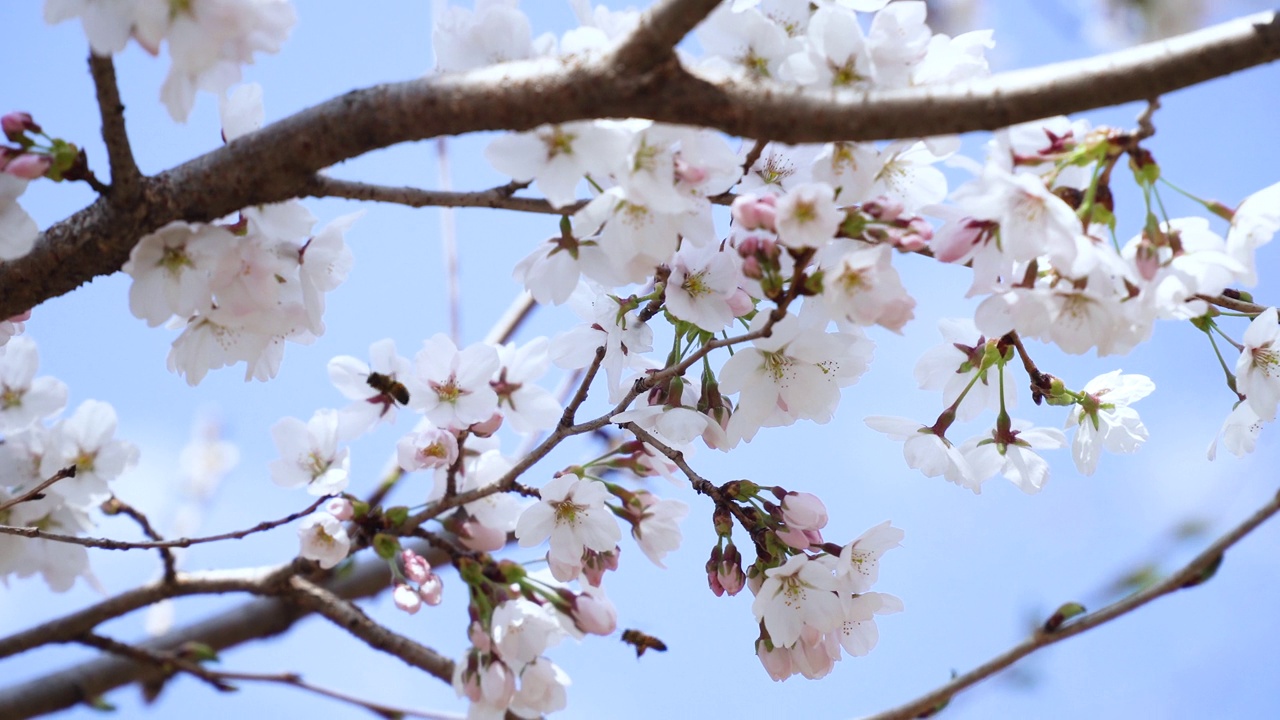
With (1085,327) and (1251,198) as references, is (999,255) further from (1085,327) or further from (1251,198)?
(1251,198)

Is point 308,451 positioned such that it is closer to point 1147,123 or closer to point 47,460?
point 47,460

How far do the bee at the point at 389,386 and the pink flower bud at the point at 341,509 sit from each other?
0.70 ft

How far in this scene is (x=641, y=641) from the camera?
1400 millimetres

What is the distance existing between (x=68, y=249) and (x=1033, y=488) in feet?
3.64

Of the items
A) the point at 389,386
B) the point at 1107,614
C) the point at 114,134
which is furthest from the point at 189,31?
the point at 1107,614

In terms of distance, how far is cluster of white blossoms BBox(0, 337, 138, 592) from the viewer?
61.1 inches

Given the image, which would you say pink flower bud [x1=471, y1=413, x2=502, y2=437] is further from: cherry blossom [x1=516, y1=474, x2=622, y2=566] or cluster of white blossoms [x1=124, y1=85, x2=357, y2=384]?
cluster of white blossoms [x1=124, y1=85, x2=357, y2=384]

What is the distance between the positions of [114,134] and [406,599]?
2.31ft

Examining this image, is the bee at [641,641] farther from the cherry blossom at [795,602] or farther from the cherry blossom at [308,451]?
the cherry blossom at [308,451]

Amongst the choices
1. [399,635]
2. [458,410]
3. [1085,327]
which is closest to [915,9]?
[1085,327]

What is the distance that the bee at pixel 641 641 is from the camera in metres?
1.39

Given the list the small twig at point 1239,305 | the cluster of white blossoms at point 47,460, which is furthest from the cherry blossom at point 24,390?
the small twig at point 1239,305

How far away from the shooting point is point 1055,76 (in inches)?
29.5

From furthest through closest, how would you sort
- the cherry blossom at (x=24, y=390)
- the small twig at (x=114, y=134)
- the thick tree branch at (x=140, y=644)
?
the thick tree branch at (x=140, y=644) < the cherry blossom at (x=24, y=390) < the small twig at (x=114, y=134)
